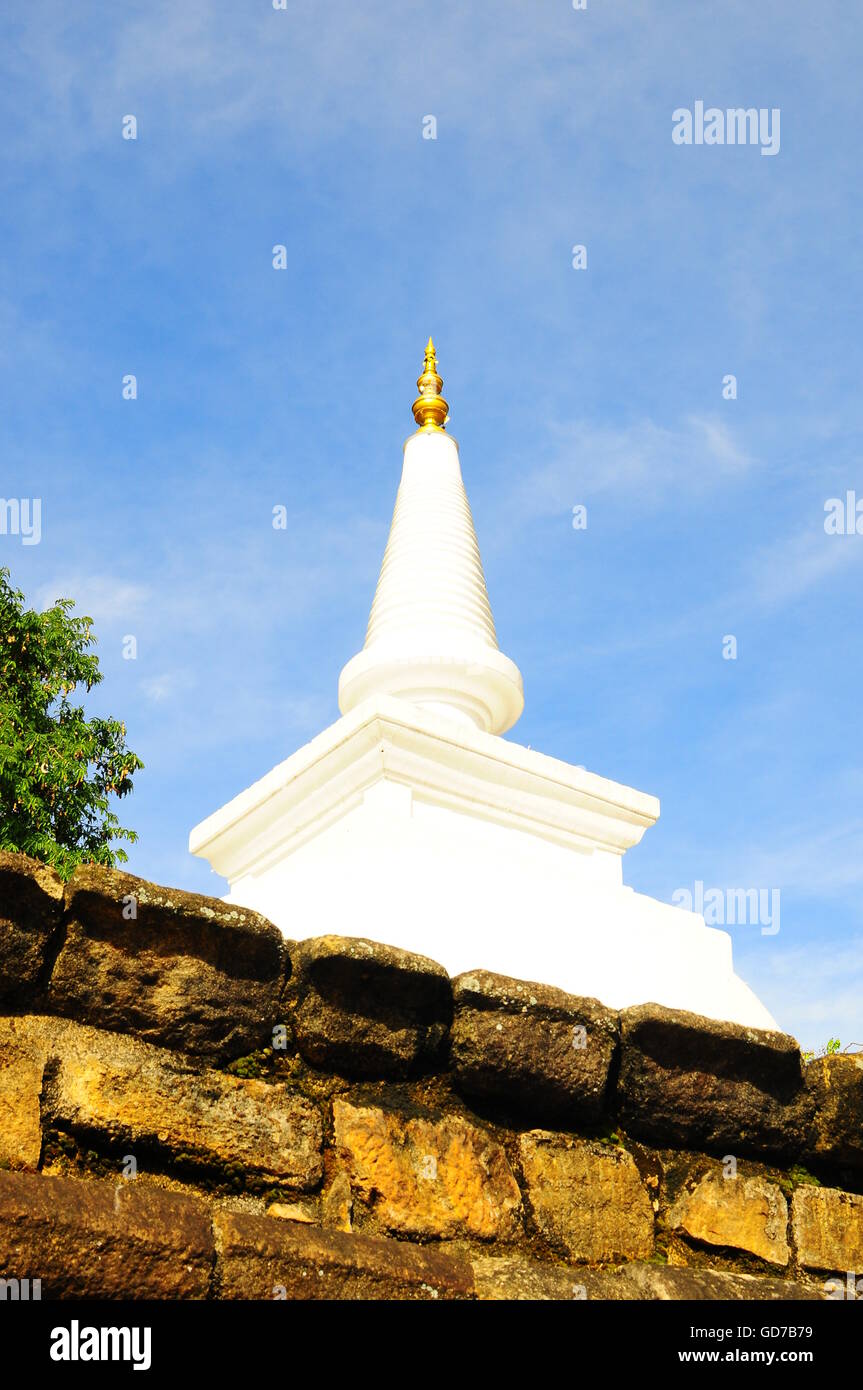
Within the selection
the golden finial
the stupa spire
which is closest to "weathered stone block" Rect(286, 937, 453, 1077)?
the stupa spire

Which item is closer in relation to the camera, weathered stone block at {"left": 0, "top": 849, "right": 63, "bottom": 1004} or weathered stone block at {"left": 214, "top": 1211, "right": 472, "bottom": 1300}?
weathered stone block at {"left": 214, "top": 1211, "right": 472, "bottom": 1300}

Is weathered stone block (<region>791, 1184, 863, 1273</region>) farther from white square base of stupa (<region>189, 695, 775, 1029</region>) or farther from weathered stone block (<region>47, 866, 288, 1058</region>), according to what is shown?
white square base of stupa (<region>189, 695, 775, 1029</region>)

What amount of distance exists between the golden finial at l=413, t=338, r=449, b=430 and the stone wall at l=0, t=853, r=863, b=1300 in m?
9.50

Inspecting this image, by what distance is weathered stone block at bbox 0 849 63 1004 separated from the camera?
2.44 meters

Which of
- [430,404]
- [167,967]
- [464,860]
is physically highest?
[430,404]

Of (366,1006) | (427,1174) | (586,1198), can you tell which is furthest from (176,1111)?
(586,1198)

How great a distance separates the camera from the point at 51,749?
1504cm

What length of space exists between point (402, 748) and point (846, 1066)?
4243 mm

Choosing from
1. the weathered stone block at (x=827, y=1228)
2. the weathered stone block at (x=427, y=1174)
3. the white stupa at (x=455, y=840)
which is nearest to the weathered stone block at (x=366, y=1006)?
the weathered stone block at (x=427, y=1174)

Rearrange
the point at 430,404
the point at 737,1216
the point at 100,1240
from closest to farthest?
the point at 100,1240 < the point at 737,1216 < the point at 430,404

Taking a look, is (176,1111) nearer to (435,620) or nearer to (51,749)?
(435,620)

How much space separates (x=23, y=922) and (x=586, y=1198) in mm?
1515

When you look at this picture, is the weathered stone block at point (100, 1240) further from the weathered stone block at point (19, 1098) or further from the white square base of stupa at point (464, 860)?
the white square base of stupa at point (464, 860)
